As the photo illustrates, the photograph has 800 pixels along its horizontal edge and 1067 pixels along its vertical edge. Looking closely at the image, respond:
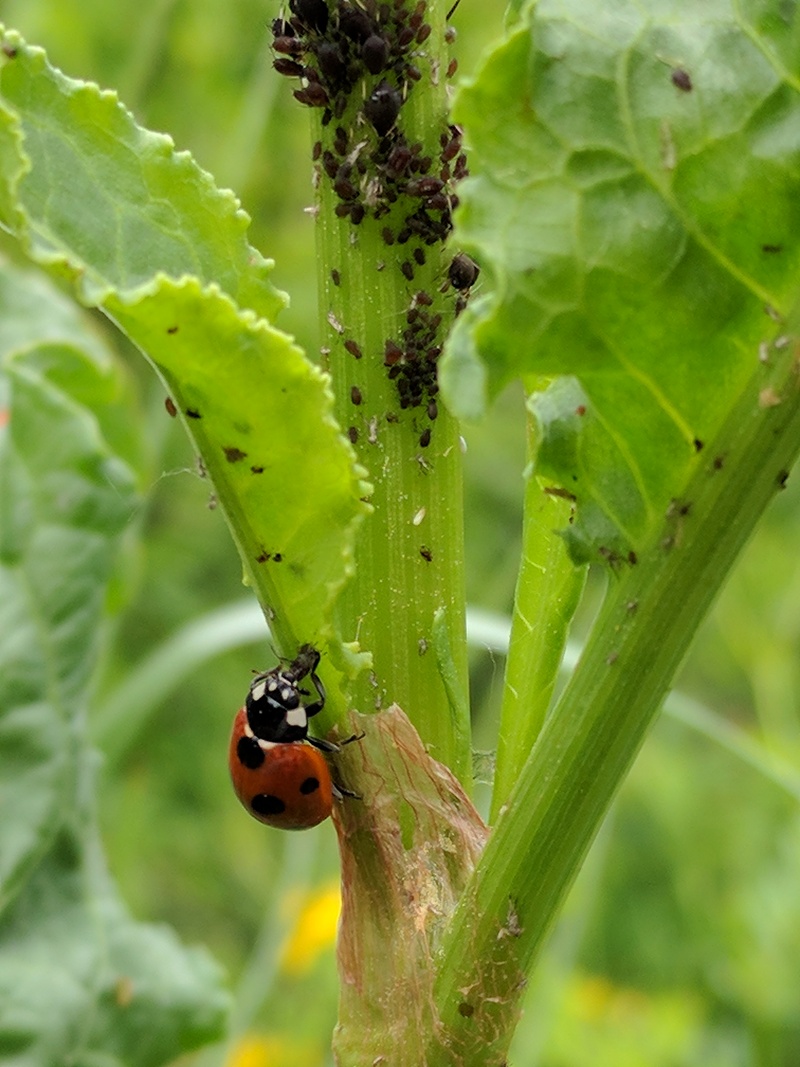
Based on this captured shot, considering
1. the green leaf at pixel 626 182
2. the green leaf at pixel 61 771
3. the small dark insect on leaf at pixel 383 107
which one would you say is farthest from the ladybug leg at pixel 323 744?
the green leaf at pixel 61 771

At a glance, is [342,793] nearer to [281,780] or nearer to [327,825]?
[281,780]

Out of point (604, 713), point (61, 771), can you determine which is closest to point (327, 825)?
point (61, 771)

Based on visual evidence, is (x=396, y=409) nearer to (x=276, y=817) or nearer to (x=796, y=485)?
(x=276, y=817)

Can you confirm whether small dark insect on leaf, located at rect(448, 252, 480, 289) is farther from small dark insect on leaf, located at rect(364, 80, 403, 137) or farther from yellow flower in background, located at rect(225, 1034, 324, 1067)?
yellow flower in background, located at rect(225, 1034, 324, 1067)

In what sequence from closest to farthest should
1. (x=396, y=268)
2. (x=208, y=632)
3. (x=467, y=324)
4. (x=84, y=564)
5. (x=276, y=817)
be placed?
(x=467, y=324)
(x=396, y=268)
(x=276, y=817)
(x=84, y=564)
(x=208, y=632)

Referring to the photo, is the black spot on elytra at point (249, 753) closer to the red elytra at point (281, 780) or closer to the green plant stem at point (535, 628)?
the red elytra at point (281, 780)

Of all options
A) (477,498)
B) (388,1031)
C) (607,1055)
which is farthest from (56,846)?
(477,498)

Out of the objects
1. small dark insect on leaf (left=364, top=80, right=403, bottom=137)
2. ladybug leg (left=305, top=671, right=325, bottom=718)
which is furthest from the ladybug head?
small dark insect on leaf (left=364, top=80, right=403, bottom=137)
